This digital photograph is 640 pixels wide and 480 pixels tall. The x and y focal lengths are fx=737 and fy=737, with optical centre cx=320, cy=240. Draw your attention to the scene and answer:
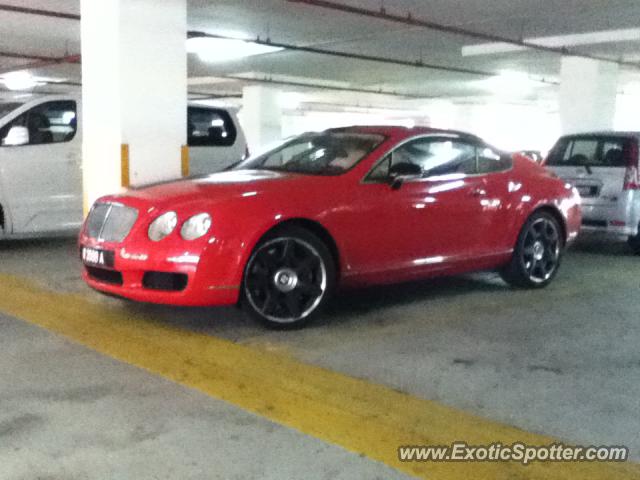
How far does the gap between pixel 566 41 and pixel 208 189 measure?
11057 millimetres

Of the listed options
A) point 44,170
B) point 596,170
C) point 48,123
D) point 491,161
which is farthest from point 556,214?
point 48,123

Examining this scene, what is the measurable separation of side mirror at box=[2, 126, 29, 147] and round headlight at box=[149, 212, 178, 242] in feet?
13.8

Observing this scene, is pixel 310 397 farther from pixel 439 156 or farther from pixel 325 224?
pixel 439 156

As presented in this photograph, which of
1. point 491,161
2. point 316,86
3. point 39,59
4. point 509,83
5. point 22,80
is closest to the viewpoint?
point 491,161

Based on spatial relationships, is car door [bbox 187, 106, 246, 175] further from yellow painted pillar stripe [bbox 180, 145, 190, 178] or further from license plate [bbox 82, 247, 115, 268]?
license plate [bbox 82, 247, 115, 268]

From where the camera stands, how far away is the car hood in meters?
4.92

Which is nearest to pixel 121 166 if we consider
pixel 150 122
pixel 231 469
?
pixel 150 122

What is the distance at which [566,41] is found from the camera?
14.0m

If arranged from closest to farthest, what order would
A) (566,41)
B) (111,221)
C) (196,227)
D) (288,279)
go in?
(196,227), (288,279), (111,221), (566,41)

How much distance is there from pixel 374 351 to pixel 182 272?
1.32m

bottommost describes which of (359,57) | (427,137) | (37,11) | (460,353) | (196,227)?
(460,353)

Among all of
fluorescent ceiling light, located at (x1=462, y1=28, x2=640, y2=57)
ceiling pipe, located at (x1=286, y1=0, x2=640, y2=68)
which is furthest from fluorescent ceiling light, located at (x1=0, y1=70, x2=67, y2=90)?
ceiling pipe, located at (x1=286, y1=0, x2=640, y2=68)

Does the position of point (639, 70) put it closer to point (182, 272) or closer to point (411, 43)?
point (411, 43)

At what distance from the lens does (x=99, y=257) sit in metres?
5.09
